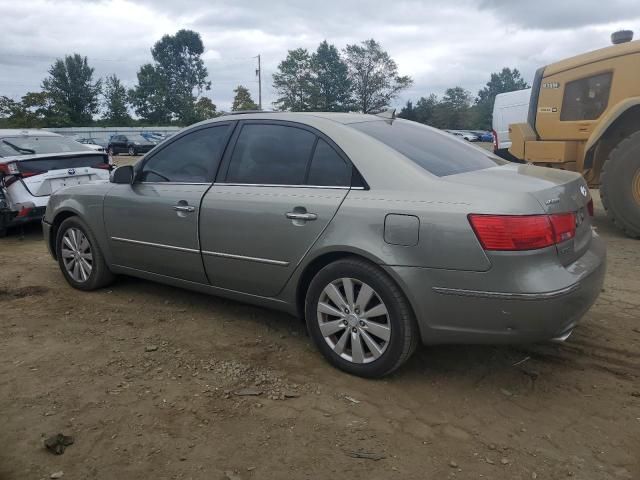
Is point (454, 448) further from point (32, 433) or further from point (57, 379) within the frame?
point (57, 379)

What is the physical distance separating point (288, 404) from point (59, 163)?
5877 mm

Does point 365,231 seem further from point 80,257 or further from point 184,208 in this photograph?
point 80,257

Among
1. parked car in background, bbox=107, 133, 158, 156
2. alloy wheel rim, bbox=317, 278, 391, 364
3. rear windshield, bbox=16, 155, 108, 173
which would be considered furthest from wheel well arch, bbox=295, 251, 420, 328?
parked car in background, bbox=107, 133, 158, 156

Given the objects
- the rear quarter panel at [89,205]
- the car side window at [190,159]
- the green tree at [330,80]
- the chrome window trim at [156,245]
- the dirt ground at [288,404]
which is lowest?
the dirt ground at [288,404]

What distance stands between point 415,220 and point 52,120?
61102 millimetres

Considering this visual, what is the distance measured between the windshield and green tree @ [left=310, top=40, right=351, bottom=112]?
60690mm

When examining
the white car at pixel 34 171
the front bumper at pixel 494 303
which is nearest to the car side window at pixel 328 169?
the front bumper at pixel 494 303

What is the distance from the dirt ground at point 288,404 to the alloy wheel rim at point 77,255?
699 mm

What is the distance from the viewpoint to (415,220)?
9.60 feet

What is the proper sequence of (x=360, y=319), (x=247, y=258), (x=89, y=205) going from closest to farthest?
1. (x=360, y=319)
2. (x=247, y=258)
3. (x=89, y=205)

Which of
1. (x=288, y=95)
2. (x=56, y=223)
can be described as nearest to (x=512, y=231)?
(x=56, y=223)

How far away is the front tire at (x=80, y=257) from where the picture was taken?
4836 millimetres

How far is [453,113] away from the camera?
7531 centimetres

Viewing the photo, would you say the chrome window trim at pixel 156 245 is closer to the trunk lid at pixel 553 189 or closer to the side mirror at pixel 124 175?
the side mirror at pixel 124 175
